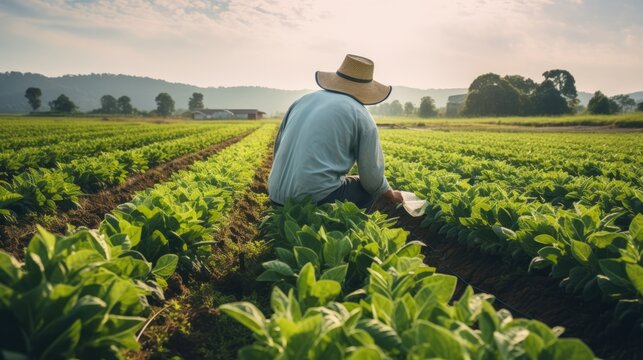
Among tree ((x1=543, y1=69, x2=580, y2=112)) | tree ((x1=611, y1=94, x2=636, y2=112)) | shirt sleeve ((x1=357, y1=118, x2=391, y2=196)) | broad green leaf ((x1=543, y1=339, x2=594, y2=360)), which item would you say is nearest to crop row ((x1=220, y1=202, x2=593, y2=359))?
broad green leaf ((x1=543, y1=339, x2=594, y2=360))

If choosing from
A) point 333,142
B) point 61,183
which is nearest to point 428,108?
point 61,183

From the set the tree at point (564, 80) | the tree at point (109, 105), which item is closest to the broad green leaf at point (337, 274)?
the tree at point (564, 80)

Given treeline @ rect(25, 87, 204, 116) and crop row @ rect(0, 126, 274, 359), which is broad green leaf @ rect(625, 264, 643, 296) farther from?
treeline @ rect(25, 87, 204, 116)

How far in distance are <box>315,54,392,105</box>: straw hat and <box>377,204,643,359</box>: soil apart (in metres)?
1.99

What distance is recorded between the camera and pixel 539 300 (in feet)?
10.1

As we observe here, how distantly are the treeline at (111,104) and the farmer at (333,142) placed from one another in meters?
113

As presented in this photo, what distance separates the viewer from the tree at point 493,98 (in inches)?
2938

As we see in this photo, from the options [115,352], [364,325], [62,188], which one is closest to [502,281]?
[364,325]

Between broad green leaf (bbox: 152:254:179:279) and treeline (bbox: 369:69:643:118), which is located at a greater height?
treeline (bbox: 369:69:643:118)

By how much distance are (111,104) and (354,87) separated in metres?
140

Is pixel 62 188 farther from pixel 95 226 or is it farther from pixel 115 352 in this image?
pixel 115 352

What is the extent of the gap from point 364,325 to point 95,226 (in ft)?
18.0

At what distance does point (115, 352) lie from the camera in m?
1.57

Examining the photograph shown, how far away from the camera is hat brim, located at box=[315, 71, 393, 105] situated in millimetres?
3932
